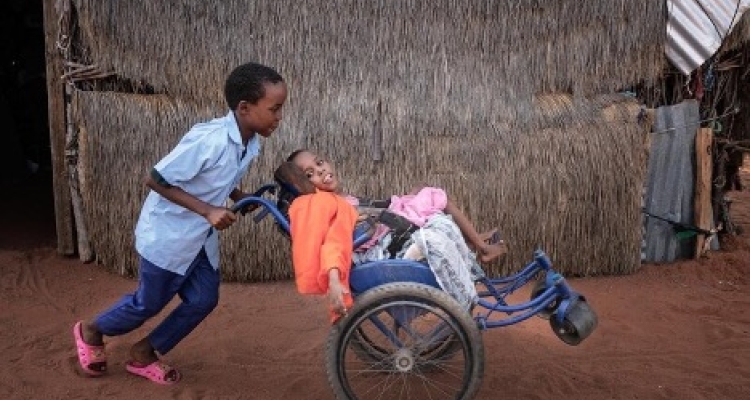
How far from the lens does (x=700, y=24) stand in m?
5.25

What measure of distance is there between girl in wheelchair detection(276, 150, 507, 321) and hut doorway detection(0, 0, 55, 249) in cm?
517

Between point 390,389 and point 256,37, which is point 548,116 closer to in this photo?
point 256,37

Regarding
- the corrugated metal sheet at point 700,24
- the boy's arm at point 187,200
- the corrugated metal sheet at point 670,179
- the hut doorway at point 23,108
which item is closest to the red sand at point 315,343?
the corrugated metal sheet at point 670,179

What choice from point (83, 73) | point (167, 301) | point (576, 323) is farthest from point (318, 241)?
point (83, 73)

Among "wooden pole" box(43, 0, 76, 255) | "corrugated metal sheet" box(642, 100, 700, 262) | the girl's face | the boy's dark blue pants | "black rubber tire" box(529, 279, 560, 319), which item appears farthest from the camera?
"corrugated metal sheet" box(642, 100, 700, 262)

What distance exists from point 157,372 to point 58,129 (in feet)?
8.58

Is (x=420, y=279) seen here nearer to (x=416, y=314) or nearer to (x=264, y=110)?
(x=416, y=314)

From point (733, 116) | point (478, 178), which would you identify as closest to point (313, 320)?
point (478, 178)

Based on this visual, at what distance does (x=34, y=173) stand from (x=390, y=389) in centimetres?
635

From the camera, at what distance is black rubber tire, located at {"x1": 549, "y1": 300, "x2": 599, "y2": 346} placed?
10.0ft

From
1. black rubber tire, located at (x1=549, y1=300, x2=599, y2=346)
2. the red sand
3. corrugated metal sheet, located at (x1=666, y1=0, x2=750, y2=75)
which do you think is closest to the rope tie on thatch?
the red sand

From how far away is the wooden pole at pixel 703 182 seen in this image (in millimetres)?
5578

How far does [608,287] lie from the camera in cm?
531

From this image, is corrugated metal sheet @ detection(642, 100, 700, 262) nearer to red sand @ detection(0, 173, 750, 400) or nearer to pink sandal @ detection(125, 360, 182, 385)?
red sand @ detection(0, 173, 750, 400)
